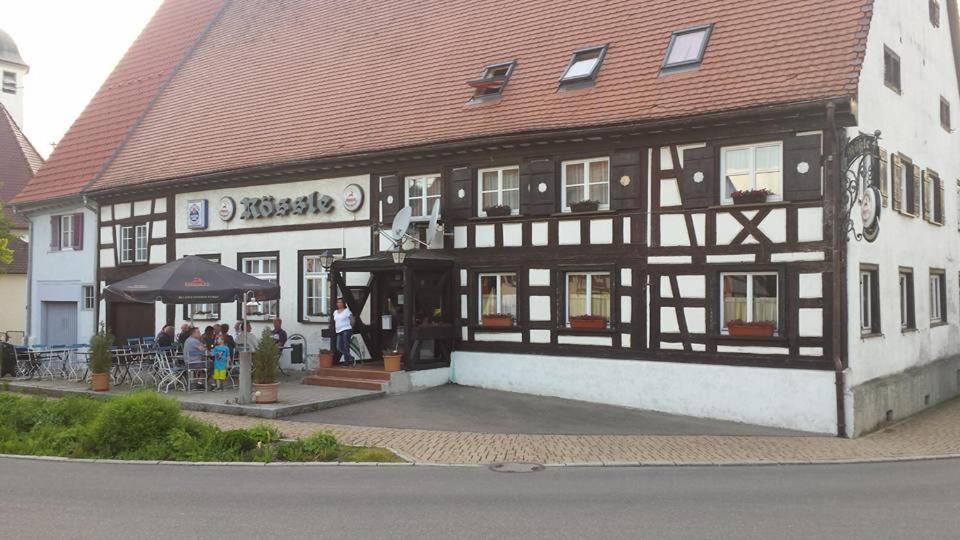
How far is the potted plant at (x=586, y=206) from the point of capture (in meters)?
16.5

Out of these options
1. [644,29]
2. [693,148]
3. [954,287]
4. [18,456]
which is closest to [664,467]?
[693,148]

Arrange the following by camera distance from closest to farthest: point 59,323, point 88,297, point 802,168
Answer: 1. point 802,168
2. point 88,297
3. point 59,323

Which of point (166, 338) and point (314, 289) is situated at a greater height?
point (314, 289)

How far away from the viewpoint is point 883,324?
16141 millimetres

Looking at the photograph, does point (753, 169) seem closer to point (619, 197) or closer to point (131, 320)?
point (619, 197)

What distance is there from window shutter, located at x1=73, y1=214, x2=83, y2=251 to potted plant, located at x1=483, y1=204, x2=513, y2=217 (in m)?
15.3

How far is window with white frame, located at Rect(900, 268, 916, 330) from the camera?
17875mm

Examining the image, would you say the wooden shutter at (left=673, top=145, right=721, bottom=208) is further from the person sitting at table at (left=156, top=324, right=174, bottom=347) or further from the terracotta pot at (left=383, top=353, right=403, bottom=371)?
the person sitting at table at (left=156, top=324, right=174, bottom=347)

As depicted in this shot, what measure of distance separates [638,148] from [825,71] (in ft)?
11.2

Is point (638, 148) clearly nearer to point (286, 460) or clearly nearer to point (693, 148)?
point (693, 148)

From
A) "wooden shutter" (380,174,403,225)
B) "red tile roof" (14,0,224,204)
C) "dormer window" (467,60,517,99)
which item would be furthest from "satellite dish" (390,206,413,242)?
"red tile roof" (14,0,224,204)

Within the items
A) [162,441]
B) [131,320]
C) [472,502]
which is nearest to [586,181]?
[162,441]

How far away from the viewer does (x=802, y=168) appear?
14.3m

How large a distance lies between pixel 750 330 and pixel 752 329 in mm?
40
